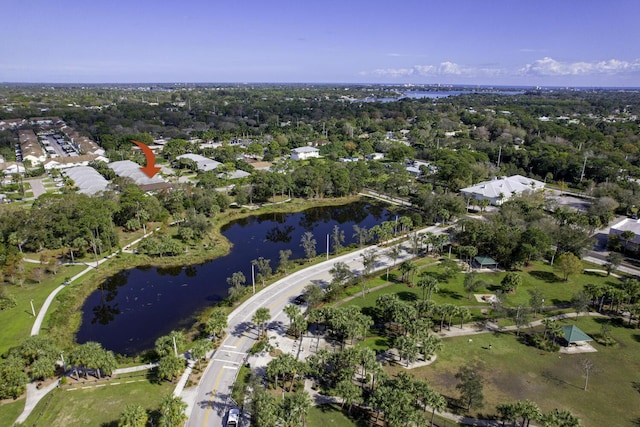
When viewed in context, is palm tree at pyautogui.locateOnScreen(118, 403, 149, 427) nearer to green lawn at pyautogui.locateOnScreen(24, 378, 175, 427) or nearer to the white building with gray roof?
green lawn at pyautogui.locateOnScreen(24, 378, 175, 427)

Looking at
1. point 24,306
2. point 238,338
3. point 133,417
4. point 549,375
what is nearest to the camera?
point 133,417

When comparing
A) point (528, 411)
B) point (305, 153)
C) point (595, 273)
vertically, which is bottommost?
point (595, 273)

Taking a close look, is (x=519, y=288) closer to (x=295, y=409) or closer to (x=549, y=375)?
(x=549, y=375)

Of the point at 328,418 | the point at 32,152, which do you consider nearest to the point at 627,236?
the point at 328,418

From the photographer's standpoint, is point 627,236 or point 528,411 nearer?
point 528,411

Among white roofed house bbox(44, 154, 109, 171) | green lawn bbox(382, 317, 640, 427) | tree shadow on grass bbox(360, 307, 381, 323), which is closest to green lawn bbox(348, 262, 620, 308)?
tree shadow on grass bbox(360, 307, 381, 323)

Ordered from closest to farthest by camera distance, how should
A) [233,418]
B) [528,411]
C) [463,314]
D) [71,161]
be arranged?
[528,411]
[233,418]
[463,314]
[71,161]

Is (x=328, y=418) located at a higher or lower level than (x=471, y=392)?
lower

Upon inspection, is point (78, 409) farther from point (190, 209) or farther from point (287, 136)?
point (287, 136)
